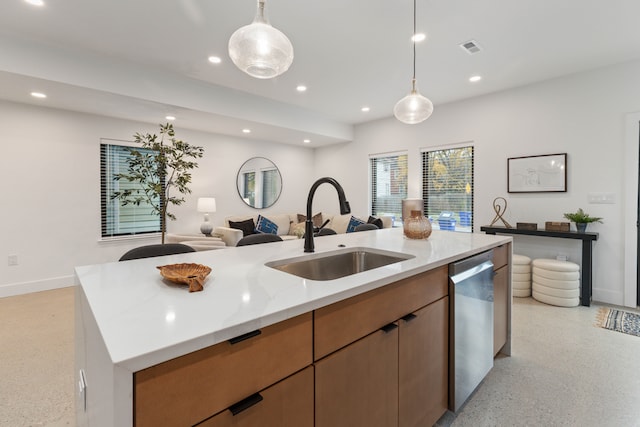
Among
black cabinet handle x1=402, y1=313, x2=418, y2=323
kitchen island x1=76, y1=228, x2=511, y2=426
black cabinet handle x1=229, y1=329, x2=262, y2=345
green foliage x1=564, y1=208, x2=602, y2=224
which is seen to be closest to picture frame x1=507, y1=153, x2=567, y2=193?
green foliage x1=564, y1=208, x2=602, y2=224

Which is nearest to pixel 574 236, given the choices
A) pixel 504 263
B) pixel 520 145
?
pixel 520 145

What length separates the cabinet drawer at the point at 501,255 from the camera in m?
2.05

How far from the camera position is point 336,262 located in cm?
184

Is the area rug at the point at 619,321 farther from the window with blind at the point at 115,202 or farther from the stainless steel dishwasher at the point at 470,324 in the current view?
the window with blind at the point at 115,202

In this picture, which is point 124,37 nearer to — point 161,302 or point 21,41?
point 21,41

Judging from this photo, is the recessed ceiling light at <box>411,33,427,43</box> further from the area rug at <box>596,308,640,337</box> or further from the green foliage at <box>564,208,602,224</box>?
the area rug at <box>596,308,640,337</box>

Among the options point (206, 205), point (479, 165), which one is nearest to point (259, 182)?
point (206, 205)

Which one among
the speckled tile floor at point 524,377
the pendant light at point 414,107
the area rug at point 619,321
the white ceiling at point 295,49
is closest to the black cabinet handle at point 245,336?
the speckled tile floor at point 524,377

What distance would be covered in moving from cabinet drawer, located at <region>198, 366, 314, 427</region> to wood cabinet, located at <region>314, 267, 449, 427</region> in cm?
4

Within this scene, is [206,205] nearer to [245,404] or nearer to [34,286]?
[34,286]

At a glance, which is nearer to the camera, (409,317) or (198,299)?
(198,299)

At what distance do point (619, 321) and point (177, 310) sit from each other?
4.01 m

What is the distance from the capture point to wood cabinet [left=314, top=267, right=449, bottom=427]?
0.98m

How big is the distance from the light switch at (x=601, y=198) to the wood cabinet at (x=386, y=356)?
3328 mm
